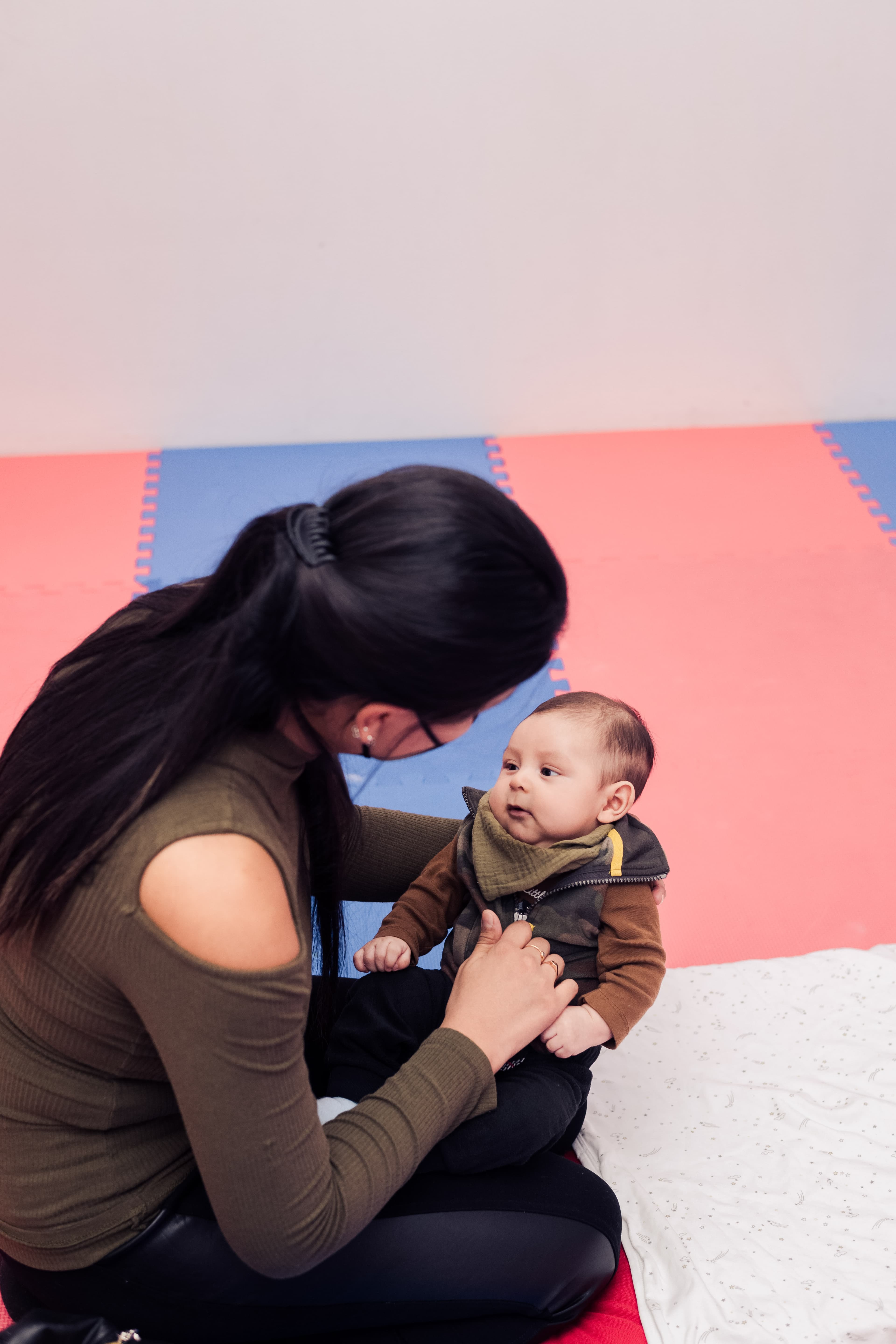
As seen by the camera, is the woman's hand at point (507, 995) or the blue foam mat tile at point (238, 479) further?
the blue foam mat tile at point (238, 479)

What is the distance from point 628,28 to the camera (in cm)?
326

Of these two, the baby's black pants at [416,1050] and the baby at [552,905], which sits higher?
the baby at [552,905]

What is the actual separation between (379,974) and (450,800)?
0.92 metres

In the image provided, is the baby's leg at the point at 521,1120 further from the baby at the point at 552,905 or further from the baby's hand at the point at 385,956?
the baby's hand at the point at 385,956

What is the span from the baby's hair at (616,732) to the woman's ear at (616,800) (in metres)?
0.01

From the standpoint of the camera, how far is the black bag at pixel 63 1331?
122 centimetres

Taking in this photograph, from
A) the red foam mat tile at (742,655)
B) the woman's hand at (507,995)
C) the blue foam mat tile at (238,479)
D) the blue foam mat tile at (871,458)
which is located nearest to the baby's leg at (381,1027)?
the woman's hand at (507,995)

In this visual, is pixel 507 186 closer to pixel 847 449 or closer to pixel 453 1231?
pixel 847 449

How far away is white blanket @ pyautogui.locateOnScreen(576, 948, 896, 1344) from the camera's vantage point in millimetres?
1644

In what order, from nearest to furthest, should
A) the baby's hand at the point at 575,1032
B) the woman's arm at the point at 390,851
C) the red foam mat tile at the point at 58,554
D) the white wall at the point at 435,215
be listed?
the baby's hand at the point at 575,1032, the woman's arm at the point at 390,851, the red foam mat tile at the point at 58,554, the white wall at the point at 435,215

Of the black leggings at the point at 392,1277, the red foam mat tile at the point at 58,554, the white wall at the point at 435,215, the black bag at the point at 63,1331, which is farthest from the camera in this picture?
the white wall at the point at 435,215

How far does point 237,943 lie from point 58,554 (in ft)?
8.47

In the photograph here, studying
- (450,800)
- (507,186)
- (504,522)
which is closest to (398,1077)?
(504,522)

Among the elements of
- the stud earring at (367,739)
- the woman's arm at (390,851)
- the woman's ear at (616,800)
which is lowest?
the woman's arm at (390,851)
